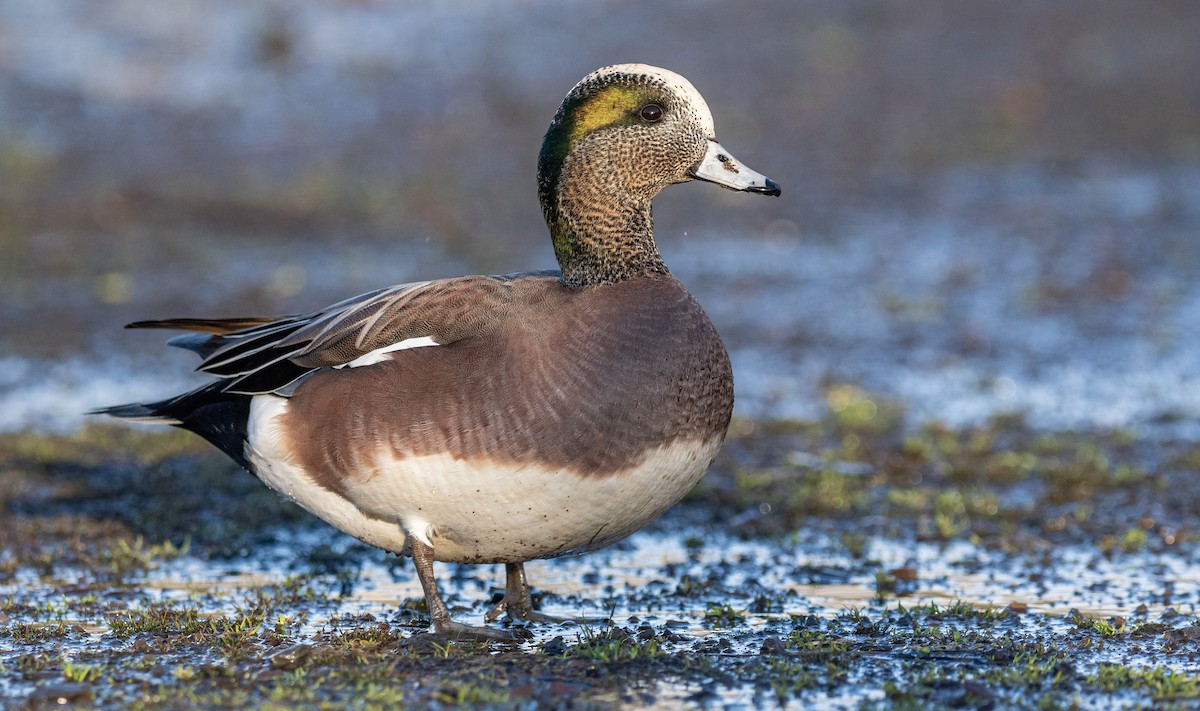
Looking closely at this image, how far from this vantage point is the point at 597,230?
192 inches

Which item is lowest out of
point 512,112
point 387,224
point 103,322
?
point 103,322

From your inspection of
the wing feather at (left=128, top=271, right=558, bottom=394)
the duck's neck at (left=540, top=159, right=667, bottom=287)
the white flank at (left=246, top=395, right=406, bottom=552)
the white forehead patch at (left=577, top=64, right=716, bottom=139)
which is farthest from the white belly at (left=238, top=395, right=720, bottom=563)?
the white forehead patch at (left=577, top=64, right=716, bottom=139)

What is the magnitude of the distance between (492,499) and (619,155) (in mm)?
1203

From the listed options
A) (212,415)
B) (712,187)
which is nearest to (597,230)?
(212,415)

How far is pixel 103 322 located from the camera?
10.1 metres

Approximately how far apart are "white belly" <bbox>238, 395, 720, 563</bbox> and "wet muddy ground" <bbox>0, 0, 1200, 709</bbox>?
1.11 feet

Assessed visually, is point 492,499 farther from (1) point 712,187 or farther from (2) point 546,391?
(1) point 712,187

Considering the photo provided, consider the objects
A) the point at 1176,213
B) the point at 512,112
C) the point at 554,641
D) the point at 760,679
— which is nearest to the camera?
the point at 760,679

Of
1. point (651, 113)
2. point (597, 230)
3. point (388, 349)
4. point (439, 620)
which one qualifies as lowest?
point (439, 620)

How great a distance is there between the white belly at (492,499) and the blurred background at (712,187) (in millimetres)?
3891

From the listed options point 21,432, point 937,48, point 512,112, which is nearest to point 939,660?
Answer: point 21,432

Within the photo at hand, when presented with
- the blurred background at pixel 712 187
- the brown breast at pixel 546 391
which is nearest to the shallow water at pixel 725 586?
the brown breast at pixel 546 391

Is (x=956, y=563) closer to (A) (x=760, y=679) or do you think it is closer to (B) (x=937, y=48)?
(A) (x=760, y=679)

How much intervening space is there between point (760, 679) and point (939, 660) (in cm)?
56
